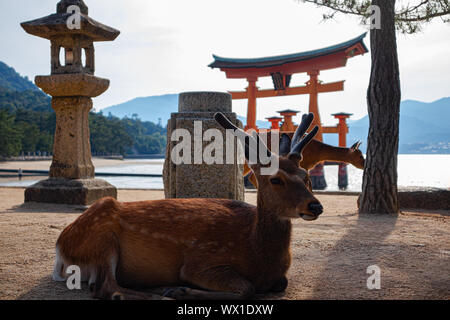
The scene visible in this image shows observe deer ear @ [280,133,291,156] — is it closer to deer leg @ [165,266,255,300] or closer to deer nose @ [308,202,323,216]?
deer nose @ [308,202,323,216]

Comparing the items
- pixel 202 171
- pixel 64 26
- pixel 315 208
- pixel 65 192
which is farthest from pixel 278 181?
pixel 64 26

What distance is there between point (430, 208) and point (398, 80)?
277 cm

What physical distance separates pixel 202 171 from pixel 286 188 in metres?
2.81

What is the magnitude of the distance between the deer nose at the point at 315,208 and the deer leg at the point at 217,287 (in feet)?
2.02

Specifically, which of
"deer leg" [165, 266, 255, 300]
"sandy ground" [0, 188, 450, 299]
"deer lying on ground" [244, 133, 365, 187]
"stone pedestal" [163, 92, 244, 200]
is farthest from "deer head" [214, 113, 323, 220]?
"deer lying on ground" [244, 133, 365, 187]

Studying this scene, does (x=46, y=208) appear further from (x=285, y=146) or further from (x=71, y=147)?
(x=285, y=146)

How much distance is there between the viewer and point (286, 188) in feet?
7.96

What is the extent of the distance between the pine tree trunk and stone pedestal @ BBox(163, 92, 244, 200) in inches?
120

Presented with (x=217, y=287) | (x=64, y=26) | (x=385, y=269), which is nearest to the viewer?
(x=217, y=287)

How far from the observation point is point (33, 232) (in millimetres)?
4660

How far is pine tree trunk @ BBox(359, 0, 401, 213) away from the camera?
7.04 meters

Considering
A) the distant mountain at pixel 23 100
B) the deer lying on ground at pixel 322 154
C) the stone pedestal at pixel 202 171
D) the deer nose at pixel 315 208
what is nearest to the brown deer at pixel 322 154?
the deer lying on ground at pixel 322 154

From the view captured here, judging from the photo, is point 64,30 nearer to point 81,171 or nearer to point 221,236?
point 81,171
